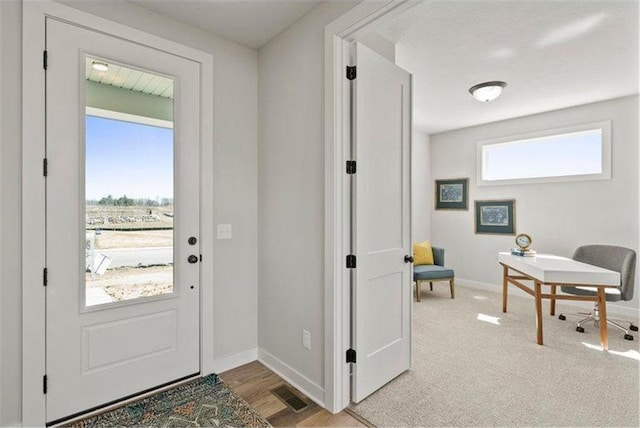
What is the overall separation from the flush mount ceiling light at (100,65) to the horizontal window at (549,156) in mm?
4918

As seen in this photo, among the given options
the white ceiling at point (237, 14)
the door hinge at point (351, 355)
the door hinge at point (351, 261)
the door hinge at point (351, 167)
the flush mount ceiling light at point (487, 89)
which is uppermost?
the white ceiling at point (237, 14)

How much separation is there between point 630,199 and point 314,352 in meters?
4.20

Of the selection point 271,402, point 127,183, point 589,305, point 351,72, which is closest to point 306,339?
point 271,402

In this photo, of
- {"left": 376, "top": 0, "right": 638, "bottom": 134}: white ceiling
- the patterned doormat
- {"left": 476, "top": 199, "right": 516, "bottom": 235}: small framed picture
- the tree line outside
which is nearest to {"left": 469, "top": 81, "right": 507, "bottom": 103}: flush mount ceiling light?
{"left": 376, "top": 0, "right": 638, "bottom": 134}: white ceiling

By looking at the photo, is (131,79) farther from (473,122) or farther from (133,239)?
(473,122)

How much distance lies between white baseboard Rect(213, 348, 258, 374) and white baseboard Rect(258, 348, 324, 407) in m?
0.06

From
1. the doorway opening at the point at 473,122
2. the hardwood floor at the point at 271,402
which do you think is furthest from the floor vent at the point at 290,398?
the doorway opening at the point at 473,122

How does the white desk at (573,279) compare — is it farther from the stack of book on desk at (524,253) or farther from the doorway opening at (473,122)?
the stack of book on desk at (524,253)

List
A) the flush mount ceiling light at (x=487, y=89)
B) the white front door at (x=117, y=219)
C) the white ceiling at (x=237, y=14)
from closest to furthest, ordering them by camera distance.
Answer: the white front door at (x=117, y=219), the white ceiling at (x=237, y=14), the flush mount ceiling light at (x=487, y=89)

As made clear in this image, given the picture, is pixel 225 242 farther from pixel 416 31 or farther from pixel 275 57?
pixel 416 31

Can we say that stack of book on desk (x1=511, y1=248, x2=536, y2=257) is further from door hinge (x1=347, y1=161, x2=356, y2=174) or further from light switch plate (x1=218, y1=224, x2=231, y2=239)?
light switch plate (x1=218, y1=224, x2=231, y2=239)

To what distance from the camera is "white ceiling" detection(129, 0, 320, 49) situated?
A: 6.70 feet

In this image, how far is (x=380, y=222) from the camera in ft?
7.06

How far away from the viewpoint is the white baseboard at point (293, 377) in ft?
6.80
